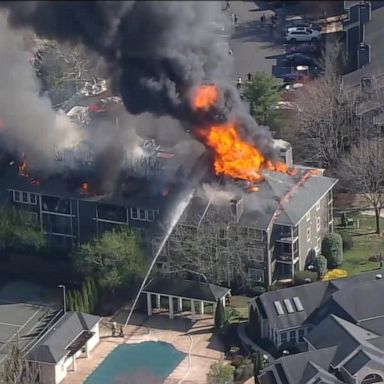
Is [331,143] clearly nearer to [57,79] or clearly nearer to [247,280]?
[247,280]

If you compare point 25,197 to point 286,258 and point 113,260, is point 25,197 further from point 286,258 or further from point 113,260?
point 286,258

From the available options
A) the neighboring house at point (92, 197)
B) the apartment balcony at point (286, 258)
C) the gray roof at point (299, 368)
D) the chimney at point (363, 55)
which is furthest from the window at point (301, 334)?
the chimney at point (363, 55)

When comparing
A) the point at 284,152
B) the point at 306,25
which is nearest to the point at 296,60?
the point at 306,25

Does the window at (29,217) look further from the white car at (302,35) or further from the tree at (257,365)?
the white car at (302,35)

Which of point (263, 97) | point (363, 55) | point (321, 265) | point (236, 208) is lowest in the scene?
point (321, 265)

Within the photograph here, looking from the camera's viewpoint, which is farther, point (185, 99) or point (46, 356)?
point (46, 356)

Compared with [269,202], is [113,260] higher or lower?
lower

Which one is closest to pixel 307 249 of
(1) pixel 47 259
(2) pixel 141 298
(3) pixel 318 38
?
(2) pixel 141 298
